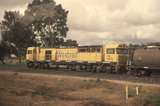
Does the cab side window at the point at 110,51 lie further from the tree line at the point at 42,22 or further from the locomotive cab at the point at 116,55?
the tree line at the point at 42,22

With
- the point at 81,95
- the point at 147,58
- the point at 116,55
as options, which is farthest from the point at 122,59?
the point at 81,95

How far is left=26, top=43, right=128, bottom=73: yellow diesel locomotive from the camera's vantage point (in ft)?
192

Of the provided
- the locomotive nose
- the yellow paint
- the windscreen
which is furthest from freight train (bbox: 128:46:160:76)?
the yellow paint

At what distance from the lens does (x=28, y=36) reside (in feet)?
340

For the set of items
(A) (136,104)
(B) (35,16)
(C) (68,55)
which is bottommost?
(A) (136,104)

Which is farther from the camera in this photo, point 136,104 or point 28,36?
point 28,36

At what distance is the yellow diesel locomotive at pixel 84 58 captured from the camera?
5866cm

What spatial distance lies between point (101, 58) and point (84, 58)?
378 centimetres

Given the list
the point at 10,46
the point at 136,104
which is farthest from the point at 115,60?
the point at 10,46

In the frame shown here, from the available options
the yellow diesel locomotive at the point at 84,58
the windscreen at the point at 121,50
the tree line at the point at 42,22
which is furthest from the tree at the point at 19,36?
the windscreen at the point at 121,50

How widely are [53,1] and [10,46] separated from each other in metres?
21.5

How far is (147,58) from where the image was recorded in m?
52.1

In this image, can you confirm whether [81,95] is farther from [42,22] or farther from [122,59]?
[42,22]

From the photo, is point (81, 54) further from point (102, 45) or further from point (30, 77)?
point (30, 77)
